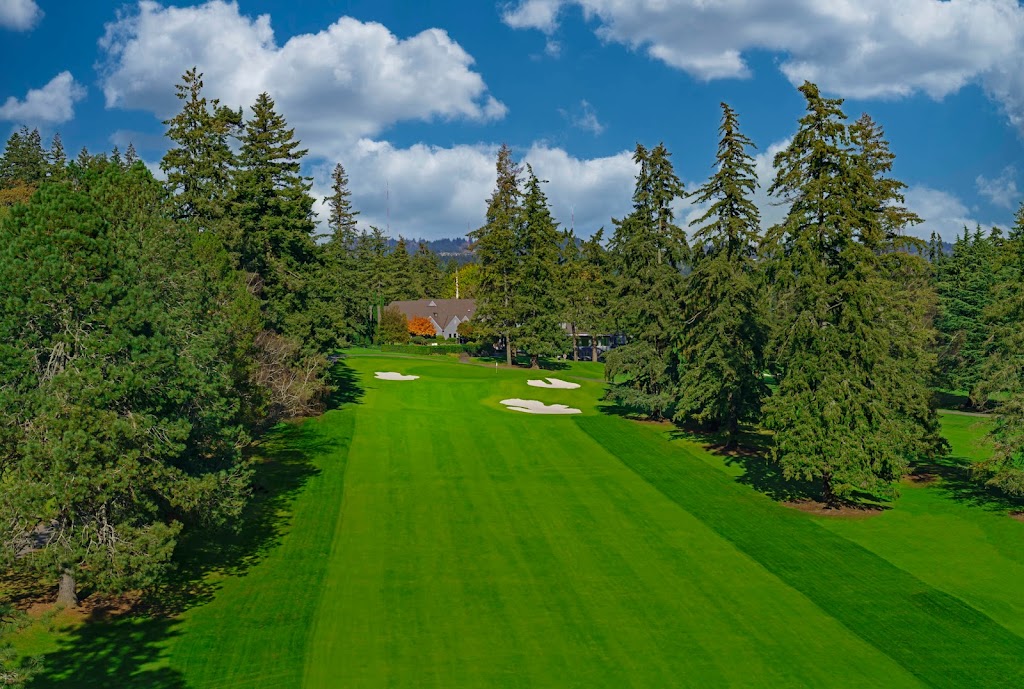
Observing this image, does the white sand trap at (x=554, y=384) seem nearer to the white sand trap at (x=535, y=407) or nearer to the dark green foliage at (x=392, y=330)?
the white sand trap at (x=535, y=407)

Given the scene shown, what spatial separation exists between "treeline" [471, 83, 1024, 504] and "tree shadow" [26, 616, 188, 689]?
2138cm

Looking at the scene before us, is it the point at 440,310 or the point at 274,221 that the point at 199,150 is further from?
the point at 440,310

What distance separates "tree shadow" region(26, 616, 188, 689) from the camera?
15.8 meters

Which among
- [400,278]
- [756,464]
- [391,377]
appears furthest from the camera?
[400,278]

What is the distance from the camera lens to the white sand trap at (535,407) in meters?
49.1

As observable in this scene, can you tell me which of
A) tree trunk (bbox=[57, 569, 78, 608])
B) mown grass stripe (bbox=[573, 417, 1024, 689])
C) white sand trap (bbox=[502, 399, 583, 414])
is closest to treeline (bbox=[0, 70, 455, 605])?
tree trunk (bbox=[57, 569, 78, 608])

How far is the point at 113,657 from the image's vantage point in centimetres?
1705

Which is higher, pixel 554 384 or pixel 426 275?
pixel 426 275

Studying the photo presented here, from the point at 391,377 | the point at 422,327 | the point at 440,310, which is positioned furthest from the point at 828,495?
the point at 440,310

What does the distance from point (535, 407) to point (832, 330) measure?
81.9ft

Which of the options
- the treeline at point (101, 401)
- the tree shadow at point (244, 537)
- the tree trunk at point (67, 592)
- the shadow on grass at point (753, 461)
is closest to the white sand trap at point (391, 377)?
the shadow on grass at point (753, 461)

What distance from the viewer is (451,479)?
32.4 m

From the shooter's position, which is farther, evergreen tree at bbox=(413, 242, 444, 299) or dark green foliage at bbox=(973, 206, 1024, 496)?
evergreen tree at bbox=(413, 242, 444, 299)

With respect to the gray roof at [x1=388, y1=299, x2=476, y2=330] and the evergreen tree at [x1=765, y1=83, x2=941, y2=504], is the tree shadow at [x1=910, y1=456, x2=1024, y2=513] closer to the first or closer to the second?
the evergreen tree at [x1=765, y1=83, x2=941, y2=504]
